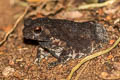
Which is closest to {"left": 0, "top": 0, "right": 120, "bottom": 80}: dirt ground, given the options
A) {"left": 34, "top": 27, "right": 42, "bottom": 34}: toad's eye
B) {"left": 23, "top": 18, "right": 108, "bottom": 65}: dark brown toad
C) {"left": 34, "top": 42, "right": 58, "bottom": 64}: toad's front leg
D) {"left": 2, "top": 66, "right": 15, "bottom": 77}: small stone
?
{"left": 2, "top": 66, "right": 15, "bottom": 77}: small stone

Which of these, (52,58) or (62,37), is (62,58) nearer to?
(52,58)

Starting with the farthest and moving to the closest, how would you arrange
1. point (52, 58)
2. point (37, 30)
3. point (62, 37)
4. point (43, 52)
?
point (43, 52)
point (52, 58)
point (62, 37)
point (37, 30)

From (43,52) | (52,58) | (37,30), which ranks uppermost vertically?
(37,30)

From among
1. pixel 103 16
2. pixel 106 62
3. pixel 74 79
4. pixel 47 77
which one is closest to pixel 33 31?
pixel 47 77

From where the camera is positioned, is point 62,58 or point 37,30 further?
point 62,58

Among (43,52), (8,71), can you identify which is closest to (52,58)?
(43,52)

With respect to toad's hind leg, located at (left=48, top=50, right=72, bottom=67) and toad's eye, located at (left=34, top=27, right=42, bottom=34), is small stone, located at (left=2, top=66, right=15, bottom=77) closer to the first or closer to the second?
toad's hind leg, located at (left=48, top=50, right=72, bottom=67)
